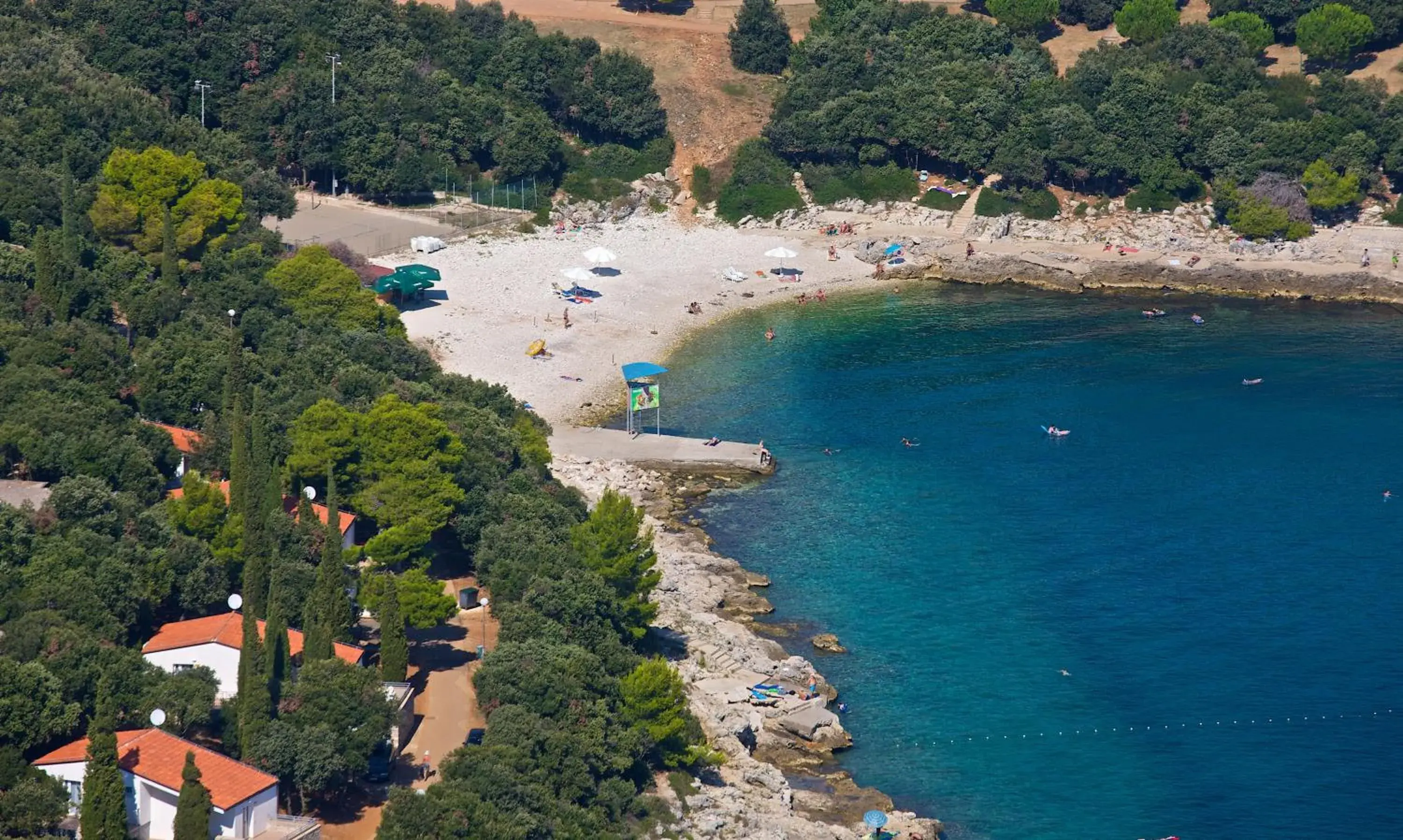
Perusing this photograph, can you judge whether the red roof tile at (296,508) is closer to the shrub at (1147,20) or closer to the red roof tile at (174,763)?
the red roof tile at (174,763)

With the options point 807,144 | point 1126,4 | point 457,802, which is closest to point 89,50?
point 807,144

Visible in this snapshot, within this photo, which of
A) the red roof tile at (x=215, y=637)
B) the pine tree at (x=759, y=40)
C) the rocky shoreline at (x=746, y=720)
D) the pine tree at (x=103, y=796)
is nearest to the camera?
the pine tree at (x=103, y=796)

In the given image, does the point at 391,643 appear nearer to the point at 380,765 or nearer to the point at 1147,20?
the point at 380,765

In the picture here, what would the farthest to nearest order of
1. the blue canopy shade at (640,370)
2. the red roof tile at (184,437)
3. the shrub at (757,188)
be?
the shrub at (757,188) < the blue canopy shade at (640,370) < the red roof tile at (184,437)

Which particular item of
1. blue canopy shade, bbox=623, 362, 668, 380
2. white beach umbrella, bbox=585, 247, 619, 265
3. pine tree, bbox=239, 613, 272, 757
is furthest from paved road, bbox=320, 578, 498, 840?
white beach umbrella, bbox=585, 247, 619, 265

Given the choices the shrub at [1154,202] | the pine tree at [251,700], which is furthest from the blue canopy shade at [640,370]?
the shrub at [1154,202]

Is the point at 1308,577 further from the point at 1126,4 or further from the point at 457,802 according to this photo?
the point at 1126,4
